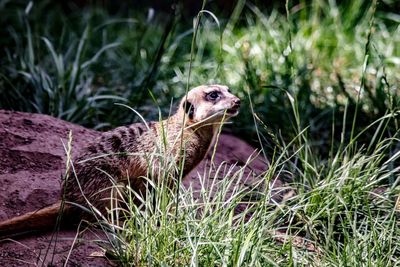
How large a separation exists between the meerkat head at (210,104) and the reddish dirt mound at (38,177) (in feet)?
0.95

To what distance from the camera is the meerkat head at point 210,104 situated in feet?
12.5

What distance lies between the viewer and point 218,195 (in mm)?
3191

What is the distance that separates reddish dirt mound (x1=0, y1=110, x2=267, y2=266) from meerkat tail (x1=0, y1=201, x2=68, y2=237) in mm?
44

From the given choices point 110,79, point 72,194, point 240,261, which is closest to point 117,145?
point 72,194

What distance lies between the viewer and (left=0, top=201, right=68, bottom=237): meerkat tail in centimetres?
325

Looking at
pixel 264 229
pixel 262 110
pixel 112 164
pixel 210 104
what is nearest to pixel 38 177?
pixel 112 164

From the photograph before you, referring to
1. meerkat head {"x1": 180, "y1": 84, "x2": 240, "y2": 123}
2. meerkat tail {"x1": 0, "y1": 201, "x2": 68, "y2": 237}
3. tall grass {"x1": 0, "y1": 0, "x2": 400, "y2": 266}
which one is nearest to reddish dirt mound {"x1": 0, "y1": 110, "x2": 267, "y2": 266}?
meerkat tail {"x1": 0, "y1": 201, "x2": 68, "y2": 237}

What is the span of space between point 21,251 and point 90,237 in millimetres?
292

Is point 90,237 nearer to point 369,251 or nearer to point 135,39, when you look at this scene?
point 369,251

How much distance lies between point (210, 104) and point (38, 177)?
2.86 feet

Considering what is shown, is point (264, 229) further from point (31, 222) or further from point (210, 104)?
point (210, 104)

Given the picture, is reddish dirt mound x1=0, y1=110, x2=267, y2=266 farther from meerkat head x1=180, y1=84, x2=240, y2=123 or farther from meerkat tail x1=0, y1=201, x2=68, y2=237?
meerkat head x1=180, y1=84, x2=240, y2=123

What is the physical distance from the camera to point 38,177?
3.75m

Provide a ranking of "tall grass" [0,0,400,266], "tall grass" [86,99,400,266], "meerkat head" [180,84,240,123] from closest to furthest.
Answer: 1. "tall grass" [86,99,400,266]
2. "tall grass" [0,0,400,266]
3. "meerkat head" [180,84,240,123]
